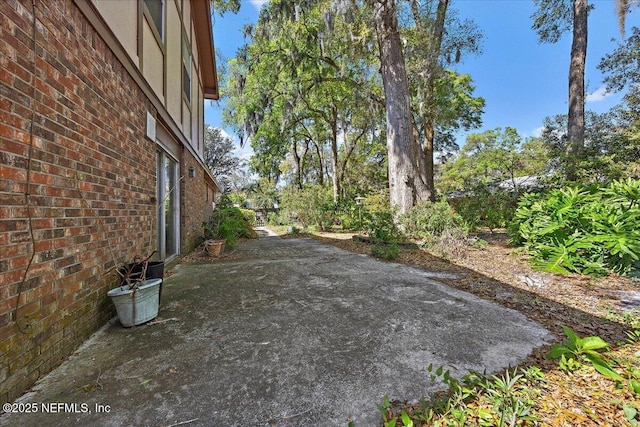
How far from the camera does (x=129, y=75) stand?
2965 millimetres

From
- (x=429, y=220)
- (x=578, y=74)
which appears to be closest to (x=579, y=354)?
(x=429, y=220)

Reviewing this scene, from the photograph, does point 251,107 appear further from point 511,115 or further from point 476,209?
point 511,115

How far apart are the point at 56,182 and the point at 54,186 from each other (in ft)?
0.13

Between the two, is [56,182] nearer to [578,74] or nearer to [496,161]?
[578,74]

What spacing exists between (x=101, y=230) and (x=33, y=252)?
2.56 feet

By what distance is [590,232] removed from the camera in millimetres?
3980

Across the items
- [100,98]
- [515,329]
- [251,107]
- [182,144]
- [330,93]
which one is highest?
[330,93]

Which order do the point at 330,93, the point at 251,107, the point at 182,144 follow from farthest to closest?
the point at 330,93
the point at 251,107
the point at 182,144

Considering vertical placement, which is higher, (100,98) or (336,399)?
(100,98)

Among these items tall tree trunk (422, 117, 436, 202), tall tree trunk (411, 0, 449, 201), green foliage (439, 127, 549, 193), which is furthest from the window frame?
tall tree trunk (422, 117, 436, 202)

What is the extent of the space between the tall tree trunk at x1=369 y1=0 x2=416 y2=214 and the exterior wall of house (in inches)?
259

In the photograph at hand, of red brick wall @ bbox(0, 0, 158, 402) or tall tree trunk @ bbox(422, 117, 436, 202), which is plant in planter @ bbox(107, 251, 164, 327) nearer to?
red brick wall @ bbox(0, 0, 158, 402)

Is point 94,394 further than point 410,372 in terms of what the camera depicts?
No

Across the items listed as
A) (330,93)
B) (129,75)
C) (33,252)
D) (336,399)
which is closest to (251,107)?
(330,93)
